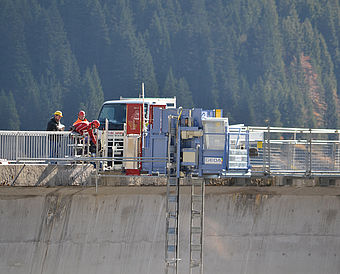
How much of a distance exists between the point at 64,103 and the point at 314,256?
68.1 m

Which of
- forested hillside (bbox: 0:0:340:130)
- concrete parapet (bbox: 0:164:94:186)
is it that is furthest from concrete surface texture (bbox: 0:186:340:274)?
forested hillside (bbox: 0:0:340:130)

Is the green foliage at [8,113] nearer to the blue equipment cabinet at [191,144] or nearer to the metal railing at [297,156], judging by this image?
the metal railing at [297,156]

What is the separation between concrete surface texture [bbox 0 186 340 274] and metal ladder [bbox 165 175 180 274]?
31 cm

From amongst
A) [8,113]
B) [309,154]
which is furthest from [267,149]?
[8,113]

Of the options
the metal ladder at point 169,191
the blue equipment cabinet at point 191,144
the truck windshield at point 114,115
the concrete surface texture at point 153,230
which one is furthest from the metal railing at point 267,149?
the truck windshield at point 114,115

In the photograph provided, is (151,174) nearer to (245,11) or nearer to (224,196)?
(224,196)

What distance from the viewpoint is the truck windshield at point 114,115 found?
24.3 meters

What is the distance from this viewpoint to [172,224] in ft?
54.3

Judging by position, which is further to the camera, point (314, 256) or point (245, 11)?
point (245, 11)

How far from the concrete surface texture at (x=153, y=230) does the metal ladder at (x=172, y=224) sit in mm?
310

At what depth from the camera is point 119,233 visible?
16547mm

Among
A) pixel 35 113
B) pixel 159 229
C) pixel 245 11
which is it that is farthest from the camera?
pixel 245 11

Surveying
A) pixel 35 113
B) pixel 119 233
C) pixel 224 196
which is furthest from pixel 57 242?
pixel 35 113

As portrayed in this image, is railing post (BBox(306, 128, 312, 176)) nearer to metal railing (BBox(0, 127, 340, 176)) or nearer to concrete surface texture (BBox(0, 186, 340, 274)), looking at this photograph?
metal railing (BBox(0, 127, 340, 176))
